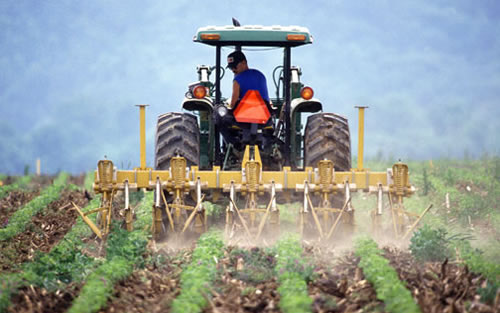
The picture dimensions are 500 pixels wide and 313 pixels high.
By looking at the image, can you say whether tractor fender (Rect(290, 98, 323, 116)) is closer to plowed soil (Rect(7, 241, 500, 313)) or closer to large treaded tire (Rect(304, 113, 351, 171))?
large treaded tire (Rect(304, 113, 351, 171))

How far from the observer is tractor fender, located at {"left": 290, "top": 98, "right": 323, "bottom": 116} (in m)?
10.4

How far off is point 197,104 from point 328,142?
1941mm

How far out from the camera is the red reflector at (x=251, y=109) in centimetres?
1003

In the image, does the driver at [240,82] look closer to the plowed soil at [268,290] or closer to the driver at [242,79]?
the driver at [242,79]

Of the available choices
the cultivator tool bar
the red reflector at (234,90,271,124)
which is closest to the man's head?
the red reflector at (234,90,271,124)

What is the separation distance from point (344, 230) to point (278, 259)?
1.82 m

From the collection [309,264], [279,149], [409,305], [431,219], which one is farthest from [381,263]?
[431,219]

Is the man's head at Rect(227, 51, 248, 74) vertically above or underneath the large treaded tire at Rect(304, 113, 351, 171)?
above

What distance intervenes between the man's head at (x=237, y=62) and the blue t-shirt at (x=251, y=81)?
0.29 feet

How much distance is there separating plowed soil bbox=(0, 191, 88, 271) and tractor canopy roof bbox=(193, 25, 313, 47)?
11.9 feet

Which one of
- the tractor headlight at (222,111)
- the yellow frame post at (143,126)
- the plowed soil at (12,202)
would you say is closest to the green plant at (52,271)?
the yellow frame post at (143,126)

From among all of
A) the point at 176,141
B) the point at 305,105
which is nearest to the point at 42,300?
the point at 176,141

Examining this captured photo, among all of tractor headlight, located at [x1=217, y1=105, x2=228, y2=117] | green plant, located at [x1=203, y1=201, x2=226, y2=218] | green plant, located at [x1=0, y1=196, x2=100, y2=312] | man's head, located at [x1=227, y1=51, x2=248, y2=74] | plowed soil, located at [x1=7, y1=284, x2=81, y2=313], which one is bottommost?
plowed soil, located at [x1=7, y1=284, x2=81, y2=313]

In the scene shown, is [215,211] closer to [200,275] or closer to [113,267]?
[113,267]
